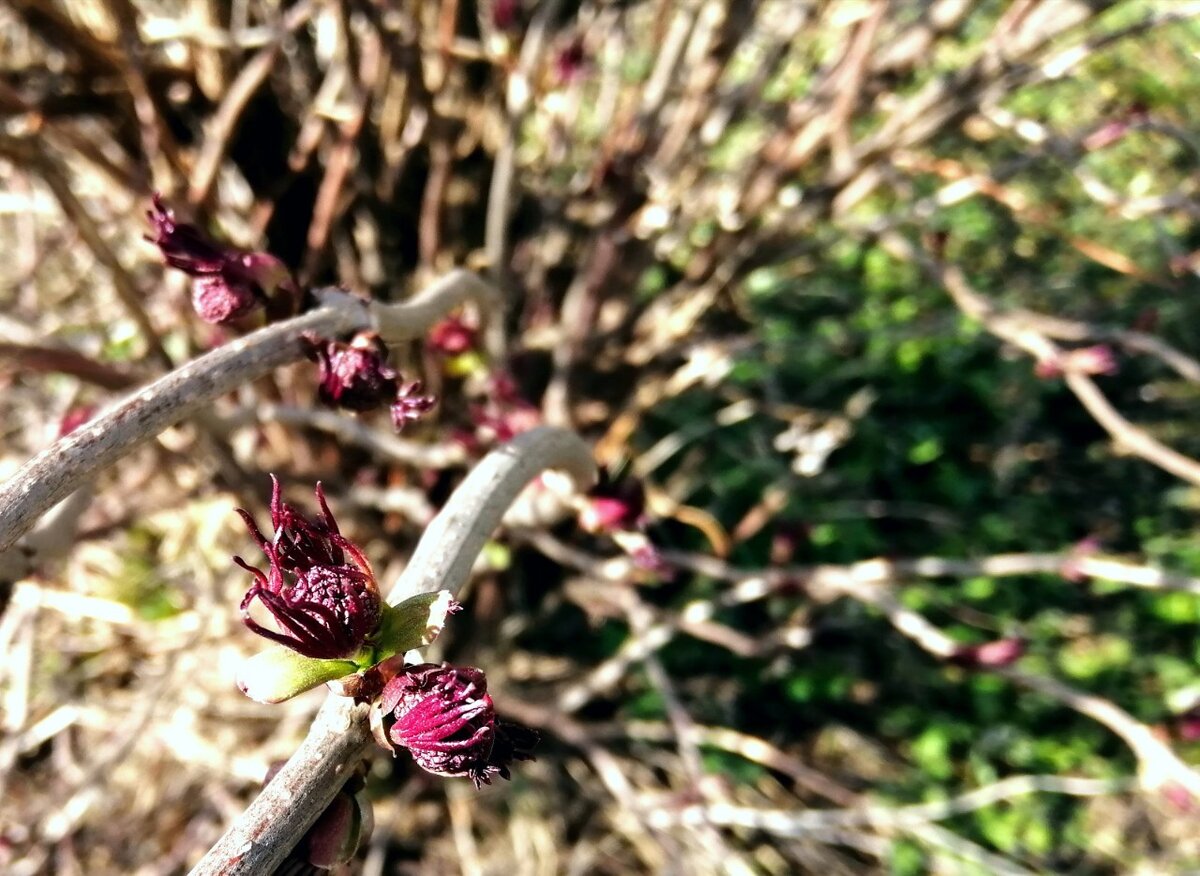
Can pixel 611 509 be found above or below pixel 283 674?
below

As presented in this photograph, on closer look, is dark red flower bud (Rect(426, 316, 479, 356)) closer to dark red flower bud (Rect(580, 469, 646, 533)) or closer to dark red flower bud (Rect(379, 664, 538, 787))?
dark red flower bud (Rect(580, 469, 646, 533))

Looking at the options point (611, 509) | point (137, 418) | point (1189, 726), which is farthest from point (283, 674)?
point (1189, 726)

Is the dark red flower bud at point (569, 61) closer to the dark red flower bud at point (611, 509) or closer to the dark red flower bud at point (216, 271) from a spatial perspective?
the dark red flower bud at point (611, 509)

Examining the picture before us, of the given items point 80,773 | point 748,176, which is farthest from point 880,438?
point 80,773

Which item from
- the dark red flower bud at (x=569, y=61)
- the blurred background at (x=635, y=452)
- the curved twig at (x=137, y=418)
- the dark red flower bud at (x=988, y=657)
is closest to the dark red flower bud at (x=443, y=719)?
the curved twig at (x=137, y=418)

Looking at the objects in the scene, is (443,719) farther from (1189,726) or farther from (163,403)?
(1189,726)

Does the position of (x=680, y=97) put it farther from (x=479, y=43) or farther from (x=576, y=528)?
(x=576, y=528)
